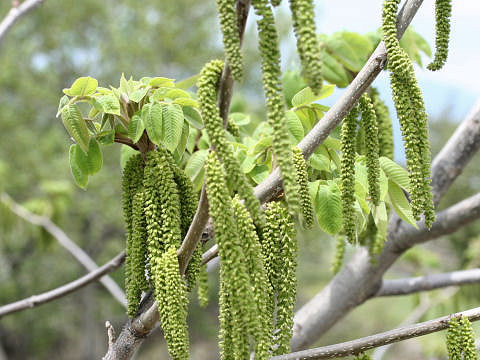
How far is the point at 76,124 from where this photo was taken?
1361 mm

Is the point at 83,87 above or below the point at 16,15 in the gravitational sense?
below

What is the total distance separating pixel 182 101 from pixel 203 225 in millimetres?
429

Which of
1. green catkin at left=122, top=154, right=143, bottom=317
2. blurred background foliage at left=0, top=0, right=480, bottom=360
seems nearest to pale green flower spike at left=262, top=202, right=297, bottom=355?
green catkin at left=122, top=154, right=143, bottom=317

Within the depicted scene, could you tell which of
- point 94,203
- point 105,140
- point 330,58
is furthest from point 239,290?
point 94,203

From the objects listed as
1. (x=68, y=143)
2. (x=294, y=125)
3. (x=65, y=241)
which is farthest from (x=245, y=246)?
(x=68, y=143)

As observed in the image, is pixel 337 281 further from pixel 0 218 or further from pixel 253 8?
pixel 0 218

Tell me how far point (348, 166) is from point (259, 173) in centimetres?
40

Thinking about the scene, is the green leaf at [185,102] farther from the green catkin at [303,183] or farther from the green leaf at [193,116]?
the green catkin at [303,183]

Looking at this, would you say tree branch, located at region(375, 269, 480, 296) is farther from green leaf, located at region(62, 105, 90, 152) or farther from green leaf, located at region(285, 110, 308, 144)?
green leaf, located at region(62, 105, 90, 152)

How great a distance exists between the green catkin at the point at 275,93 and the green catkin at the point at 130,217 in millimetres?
568

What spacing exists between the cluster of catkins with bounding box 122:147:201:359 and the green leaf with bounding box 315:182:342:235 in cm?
36

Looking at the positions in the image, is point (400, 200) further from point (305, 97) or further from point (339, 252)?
point (339, 252)

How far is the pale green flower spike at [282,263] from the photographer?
1175 millimetres

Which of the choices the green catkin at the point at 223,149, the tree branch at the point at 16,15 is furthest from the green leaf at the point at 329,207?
the tree branch at the point at 16,15
